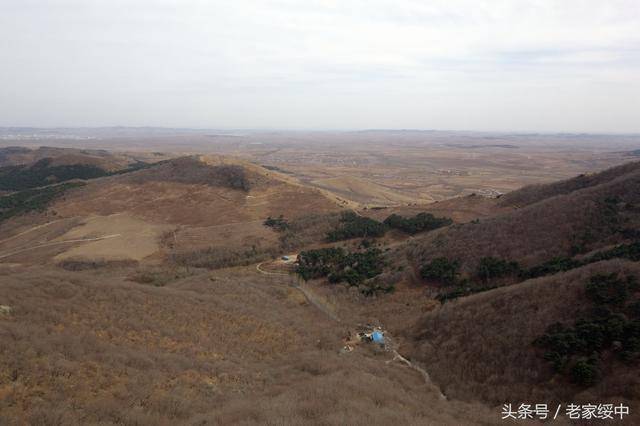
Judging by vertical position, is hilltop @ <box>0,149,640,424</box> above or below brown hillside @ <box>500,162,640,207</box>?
below

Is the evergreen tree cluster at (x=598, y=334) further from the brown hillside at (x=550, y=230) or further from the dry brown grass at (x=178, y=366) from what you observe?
the brown hillside at (x=550, y=230)

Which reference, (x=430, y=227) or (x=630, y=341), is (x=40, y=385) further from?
(x=430, y=227)

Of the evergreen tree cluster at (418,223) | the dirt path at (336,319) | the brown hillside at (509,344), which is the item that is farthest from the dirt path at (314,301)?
the evergreen tree cluster at (418,223)

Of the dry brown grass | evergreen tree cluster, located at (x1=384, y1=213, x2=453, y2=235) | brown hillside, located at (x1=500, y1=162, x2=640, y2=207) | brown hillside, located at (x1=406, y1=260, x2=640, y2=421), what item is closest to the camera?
the dry brown grass

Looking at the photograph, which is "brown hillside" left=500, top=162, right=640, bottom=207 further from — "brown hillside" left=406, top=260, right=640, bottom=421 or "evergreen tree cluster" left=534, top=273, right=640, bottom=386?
"evergreen tree cluster" left=534, top=273, right=640, bottom=386

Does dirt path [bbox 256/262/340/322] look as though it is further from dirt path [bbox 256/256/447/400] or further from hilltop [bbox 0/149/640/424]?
hilltop [bbox 0/149/640/424]

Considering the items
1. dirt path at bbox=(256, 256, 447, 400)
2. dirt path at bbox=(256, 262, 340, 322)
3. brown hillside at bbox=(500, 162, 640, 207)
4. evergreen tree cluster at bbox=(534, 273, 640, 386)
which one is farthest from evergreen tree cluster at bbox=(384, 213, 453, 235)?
evergreen tree cluster at bbox=(534, 273, 640, 386)

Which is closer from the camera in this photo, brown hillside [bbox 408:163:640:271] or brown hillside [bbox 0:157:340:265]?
brown hillside [bbox 408:163:640:271]

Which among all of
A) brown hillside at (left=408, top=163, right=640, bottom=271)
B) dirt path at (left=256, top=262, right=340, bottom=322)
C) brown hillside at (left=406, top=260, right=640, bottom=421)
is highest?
brown hillside at (left=408, top=163, right=640, bottom=271)

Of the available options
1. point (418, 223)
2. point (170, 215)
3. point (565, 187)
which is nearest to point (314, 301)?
point (418, 223)

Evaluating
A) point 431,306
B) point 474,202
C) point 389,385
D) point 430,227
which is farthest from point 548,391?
point 474,202

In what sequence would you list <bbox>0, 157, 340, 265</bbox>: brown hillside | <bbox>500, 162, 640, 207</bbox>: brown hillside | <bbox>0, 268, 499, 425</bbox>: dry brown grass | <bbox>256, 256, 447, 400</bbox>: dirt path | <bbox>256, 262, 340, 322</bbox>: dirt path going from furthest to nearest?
<bbox>0, 157, 340, 265</bbox>: brown hillside → <bbox>500, 162, 640, 207</bbox>: brown hillside → <bbox>256, 262, 340, 322</bbox>: dirt path → <bbox>256, 256, 447, 400</bbox>: dirt path → <bbox>0, 268, 499, 425</bbox>: dry brown grass
